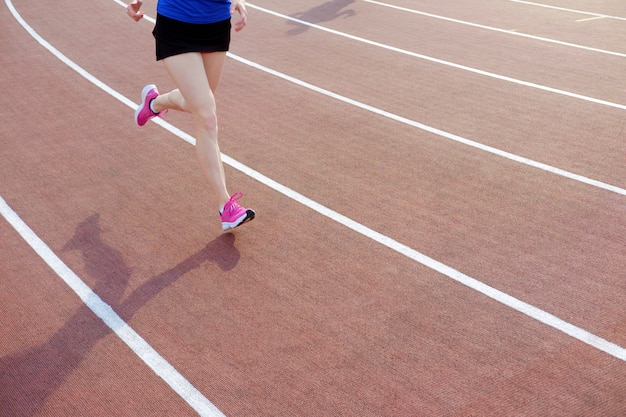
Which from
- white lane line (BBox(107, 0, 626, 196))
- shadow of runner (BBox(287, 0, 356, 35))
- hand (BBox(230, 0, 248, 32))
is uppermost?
hand (BBox(230, 0, 248, 32))

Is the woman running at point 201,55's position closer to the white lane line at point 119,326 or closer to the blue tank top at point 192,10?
the blue tank top at point 192,10

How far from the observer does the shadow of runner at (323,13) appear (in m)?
11.9

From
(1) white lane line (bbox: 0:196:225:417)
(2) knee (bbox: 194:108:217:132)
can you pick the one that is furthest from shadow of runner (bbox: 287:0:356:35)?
(1) white lane line (bbox: 0:196:225:417)

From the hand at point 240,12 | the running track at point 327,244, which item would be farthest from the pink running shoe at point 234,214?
the hand at point 240,12

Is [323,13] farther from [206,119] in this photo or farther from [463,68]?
[206,119]

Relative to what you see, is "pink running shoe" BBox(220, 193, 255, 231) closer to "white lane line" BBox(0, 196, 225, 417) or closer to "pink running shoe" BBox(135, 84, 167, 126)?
"white lane line" BBox(0, 196, 225, 417)

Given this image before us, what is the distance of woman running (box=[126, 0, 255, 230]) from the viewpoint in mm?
5008

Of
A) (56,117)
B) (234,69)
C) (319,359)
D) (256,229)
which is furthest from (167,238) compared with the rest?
(234,69)

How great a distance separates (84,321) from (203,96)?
1631 millimetres

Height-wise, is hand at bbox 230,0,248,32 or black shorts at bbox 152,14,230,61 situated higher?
hand at bbox 230,0,248,32

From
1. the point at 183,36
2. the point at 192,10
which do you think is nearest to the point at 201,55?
the point at 183,36

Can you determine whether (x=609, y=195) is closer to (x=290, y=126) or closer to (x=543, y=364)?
(x=543, y=364)

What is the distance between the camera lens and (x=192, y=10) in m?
4.98

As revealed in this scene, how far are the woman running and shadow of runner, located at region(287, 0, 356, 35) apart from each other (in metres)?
6.59
